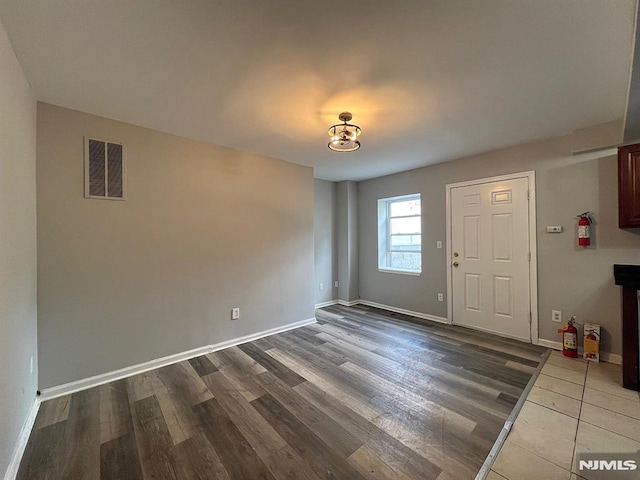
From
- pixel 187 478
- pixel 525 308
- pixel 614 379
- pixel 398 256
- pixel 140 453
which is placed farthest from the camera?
pixel 398 256

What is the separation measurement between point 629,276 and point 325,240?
3.84 m

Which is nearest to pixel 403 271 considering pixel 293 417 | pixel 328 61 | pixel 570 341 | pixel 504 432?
pixel 570 341

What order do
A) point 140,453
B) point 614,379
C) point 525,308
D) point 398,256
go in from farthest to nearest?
point 398,256 < point 525,308 < point 614,379 < point 140,453

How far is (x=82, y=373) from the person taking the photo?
2.26m

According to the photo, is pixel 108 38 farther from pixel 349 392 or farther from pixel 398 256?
pixel 398 256

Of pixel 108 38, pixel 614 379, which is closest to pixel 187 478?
pixel 108 38

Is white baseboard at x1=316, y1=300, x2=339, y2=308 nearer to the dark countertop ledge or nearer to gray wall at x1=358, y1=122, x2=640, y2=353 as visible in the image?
gray wall at x1=358, y1=122, x2=640, y2=353

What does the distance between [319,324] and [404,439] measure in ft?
7.70

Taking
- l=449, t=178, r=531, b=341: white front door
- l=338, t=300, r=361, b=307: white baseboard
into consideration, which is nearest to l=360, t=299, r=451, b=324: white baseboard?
l=338, t=300, r=361, b=307: white baseboard

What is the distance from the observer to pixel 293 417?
1881 mm

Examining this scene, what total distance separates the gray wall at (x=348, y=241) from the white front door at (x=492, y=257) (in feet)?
6.00

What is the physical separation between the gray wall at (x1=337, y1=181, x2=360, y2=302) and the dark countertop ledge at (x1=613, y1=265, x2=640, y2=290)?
137 inches

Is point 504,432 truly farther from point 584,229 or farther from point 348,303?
point 348,303

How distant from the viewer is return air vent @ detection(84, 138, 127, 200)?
231 cm
